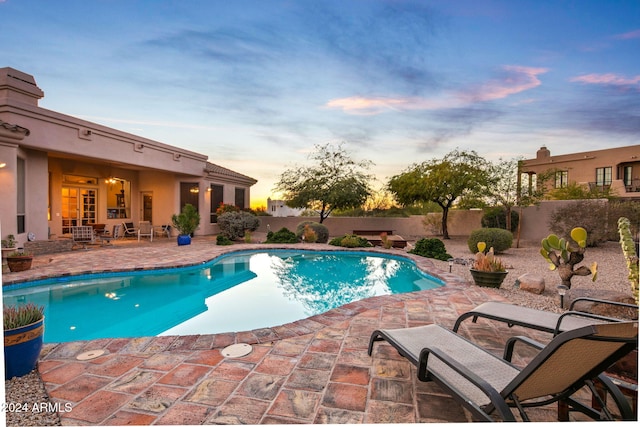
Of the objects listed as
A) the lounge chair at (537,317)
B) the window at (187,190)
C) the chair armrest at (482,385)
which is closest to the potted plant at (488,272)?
the lounge chair at (537,317)

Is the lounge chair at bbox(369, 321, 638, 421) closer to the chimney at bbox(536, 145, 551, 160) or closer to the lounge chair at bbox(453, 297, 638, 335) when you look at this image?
the lounge chair at bbox(453, 297, 638, 335)

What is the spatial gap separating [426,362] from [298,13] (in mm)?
4185

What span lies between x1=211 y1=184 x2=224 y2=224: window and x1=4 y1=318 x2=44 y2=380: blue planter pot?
14630 millimetres

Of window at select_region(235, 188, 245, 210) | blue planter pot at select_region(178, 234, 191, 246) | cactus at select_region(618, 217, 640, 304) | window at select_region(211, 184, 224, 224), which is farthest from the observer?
window at select_region(235, 188, 245, 210)

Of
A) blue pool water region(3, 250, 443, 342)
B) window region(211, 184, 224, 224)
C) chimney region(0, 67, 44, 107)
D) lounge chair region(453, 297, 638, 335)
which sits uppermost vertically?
chimney region(0, 67, 44, 107)

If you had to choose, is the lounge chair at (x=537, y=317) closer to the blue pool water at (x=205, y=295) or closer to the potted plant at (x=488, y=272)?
the potted plant at (x=488, y=272)

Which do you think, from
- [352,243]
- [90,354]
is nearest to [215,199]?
[352,243]

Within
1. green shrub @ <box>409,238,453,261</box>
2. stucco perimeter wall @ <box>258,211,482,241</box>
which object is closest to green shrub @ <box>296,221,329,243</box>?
stucco perimeter wall @ <box>258,211,482,241</box>

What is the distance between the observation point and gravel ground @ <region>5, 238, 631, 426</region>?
249cm

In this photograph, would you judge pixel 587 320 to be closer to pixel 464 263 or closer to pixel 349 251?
pixel 464 263

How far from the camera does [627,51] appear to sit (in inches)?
127

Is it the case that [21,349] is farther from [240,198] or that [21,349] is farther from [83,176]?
[240,198]

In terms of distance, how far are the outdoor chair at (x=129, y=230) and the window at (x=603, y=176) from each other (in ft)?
91.8

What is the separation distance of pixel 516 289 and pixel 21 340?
755 cm
